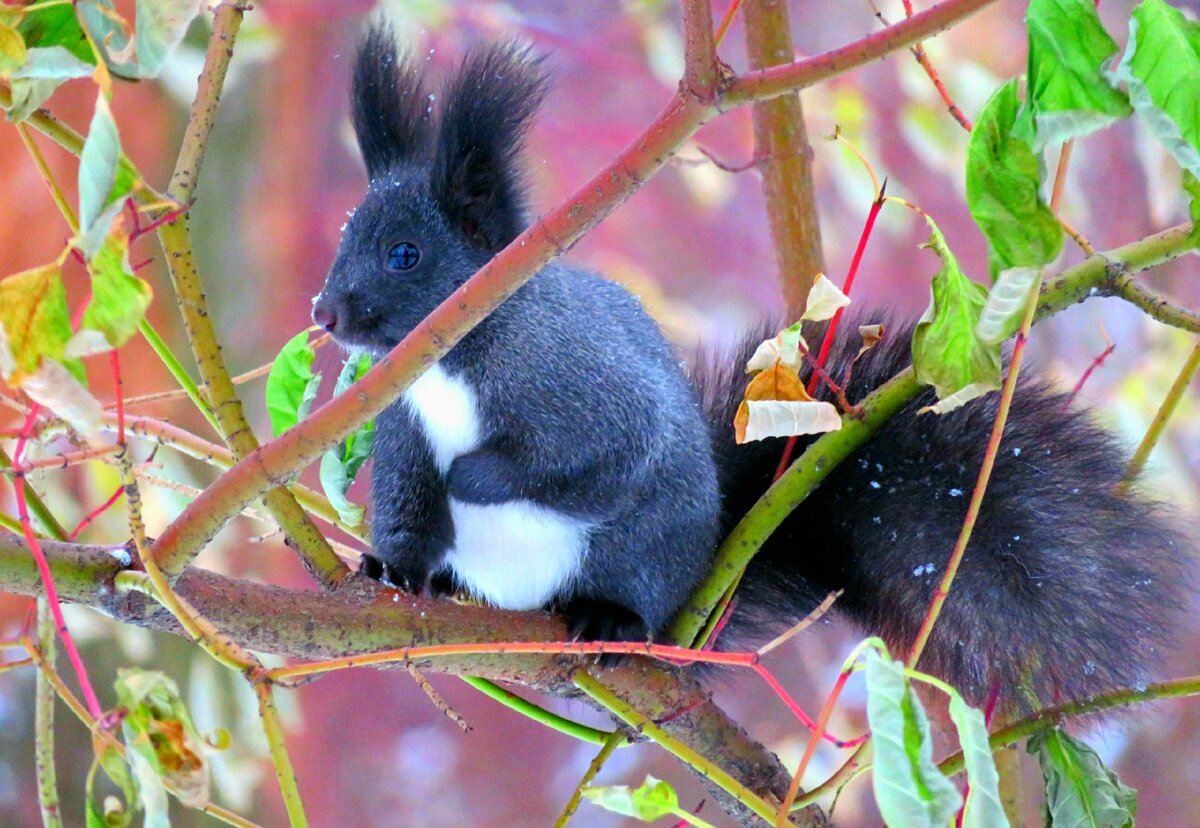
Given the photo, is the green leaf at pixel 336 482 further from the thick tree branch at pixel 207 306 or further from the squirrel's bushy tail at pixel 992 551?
the squirrel's bushy tail at pixel 992 551

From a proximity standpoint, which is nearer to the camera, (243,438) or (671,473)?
(243,438)

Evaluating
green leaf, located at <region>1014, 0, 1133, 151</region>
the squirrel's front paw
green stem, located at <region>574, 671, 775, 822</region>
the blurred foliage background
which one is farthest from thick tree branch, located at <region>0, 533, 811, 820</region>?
the blurred foliage background

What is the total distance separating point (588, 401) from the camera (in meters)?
1.53

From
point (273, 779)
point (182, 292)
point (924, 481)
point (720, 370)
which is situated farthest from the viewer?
point (273, 779)

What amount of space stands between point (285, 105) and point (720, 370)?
208 cm

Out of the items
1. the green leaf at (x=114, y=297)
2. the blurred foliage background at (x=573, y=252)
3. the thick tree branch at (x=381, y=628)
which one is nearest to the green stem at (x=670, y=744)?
the thick tree branch at (x=381, y=628)

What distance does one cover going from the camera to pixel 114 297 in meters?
0.70

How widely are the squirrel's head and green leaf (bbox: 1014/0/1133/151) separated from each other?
72 cm

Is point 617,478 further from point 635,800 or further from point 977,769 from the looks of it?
point 977,769

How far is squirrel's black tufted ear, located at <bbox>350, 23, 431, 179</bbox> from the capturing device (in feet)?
4.88

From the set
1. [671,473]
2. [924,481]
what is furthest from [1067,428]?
[671,473]

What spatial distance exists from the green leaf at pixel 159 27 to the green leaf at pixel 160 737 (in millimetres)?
410

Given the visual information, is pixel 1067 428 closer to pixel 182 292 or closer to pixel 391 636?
pixel 391 636

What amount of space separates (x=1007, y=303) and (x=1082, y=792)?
0.58m
